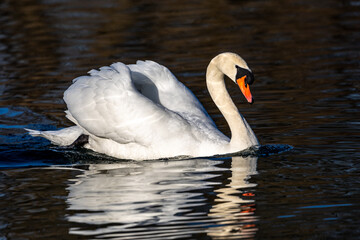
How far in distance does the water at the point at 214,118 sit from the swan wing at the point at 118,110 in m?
0.39

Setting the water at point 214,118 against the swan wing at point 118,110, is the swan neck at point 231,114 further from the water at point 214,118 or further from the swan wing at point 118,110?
the swan wing at point 118,110

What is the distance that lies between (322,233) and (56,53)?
12152mm

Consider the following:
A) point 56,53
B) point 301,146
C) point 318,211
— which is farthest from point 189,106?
point 56,53

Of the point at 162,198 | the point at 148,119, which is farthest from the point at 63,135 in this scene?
the point at 162,198

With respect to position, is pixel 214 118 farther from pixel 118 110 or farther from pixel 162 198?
pixel 162 198

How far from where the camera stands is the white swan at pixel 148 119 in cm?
959

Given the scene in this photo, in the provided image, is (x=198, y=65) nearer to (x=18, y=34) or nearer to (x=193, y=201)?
(x=18, y=34)

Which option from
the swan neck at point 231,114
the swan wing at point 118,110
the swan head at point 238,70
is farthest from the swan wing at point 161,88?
the swan head at point 238,70

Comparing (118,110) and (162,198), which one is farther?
(118,110)

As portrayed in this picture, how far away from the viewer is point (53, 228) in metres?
7.08

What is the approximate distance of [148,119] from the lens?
957 centimetres

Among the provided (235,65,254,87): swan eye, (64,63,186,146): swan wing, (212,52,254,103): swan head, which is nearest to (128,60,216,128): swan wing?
(64,63,186,146): swan wing

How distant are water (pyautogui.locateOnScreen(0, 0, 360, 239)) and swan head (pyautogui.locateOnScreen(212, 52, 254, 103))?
0.86 m

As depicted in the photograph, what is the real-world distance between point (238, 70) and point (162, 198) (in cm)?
239
